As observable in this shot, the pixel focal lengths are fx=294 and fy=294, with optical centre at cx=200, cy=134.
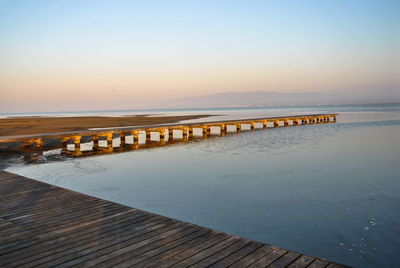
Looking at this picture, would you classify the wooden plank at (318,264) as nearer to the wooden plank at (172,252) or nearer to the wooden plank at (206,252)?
the wooden plank at (206,252)

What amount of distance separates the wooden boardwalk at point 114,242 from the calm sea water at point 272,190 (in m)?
1.97

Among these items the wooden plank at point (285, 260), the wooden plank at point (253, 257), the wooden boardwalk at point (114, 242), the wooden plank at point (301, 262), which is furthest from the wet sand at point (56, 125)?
the wooden plank at point (301, 262)

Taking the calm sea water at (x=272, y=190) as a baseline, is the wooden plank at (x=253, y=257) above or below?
above

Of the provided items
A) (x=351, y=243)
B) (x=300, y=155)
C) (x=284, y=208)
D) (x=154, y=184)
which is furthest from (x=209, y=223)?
(x=300, y=155)

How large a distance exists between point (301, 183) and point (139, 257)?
24.9ft

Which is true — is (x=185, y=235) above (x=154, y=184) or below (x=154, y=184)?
above

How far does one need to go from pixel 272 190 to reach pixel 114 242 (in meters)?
6.15

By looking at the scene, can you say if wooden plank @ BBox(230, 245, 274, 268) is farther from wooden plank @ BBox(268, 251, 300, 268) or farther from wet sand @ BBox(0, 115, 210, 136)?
wet sand @ BBox(0, 115, 210, 136)

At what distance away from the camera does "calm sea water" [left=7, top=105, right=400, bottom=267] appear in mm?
5820

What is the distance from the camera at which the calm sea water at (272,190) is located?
5.82m

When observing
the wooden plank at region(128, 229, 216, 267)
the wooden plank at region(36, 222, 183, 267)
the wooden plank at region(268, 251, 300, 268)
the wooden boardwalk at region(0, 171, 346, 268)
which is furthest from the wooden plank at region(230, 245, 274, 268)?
the wooden plank at region(36, 222, 183, 267)

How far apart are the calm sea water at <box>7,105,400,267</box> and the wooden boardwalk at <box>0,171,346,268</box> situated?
6.45 feet

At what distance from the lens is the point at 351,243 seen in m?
5.52

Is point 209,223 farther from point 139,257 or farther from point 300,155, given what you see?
point 300,155
